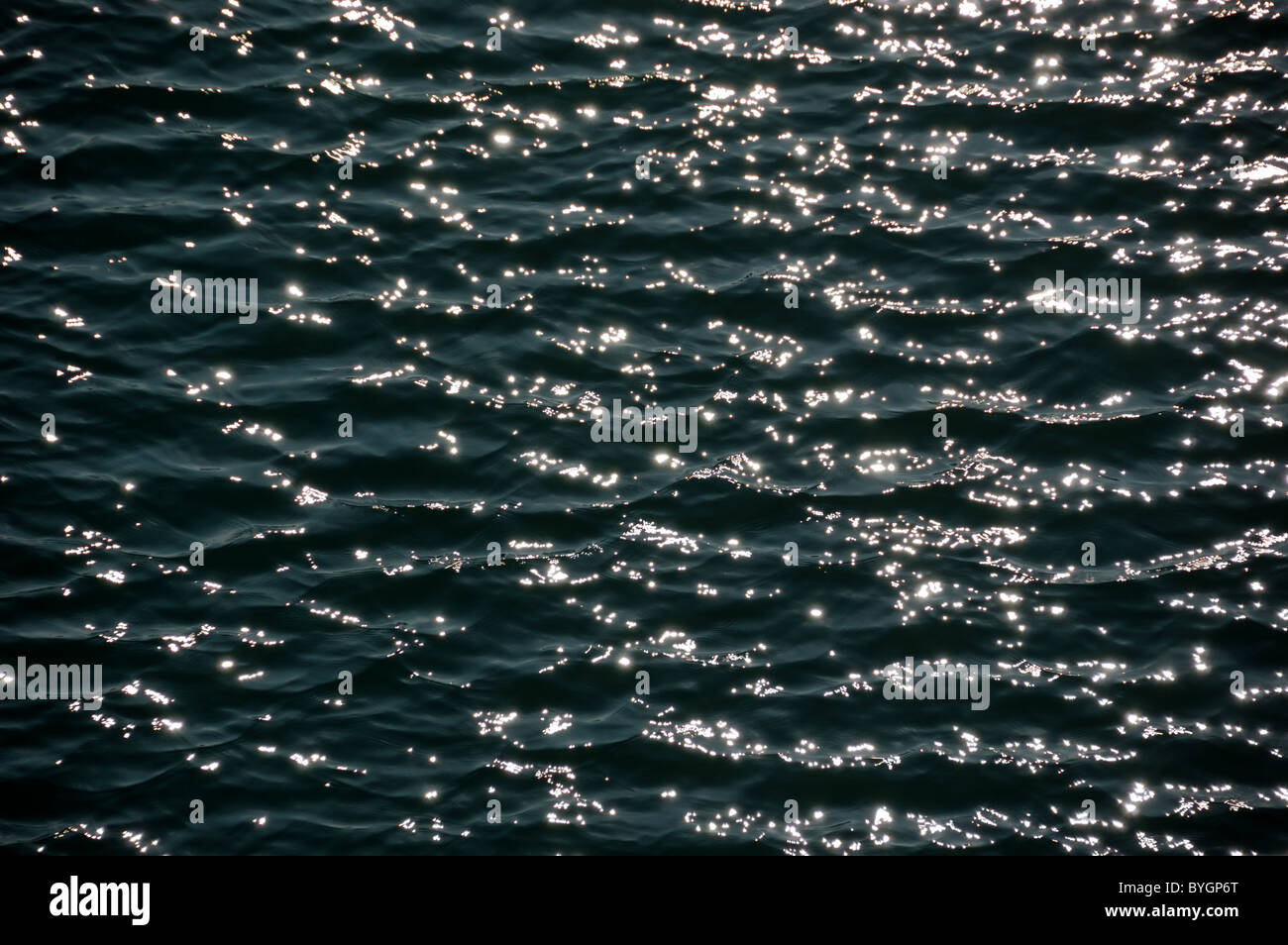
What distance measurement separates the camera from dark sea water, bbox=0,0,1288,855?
8.98 metres

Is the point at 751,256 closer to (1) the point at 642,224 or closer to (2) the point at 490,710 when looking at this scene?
(1) the point at 642,224

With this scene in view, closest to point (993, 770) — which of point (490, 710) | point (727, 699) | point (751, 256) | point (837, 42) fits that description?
point (727, 699)

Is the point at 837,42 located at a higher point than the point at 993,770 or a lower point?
higher

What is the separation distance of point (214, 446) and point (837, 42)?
794 cm

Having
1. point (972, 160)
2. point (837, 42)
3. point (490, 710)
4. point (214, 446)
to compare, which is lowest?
point (490, 710)

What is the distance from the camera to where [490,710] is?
30.5 feet

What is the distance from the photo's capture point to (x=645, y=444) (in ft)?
35.9

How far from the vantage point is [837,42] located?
13.7m

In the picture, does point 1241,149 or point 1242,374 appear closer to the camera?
point 1242,374

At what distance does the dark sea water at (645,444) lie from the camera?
8.98m
